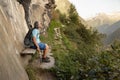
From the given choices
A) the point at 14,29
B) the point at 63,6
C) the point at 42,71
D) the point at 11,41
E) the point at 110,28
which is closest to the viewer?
the point at 11,41

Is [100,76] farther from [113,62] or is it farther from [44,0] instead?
[44,0]

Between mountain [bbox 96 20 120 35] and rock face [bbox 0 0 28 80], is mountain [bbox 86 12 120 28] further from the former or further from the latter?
rock face [bbox 0 0 28 80]

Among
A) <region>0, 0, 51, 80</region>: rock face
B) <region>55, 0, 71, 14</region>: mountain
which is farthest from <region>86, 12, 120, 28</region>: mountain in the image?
<region>0, 0, 51, 80</region>: rock face

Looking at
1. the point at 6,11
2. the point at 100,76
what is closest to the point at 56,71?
the point at 100,76

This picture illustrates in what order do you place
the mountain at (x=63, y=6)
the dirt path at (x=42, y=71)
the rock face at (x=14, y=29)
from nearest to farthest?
the rock face at (x=14, y=29), the dirt path at (x=42, y=71), the mountain at (x=63, y=6)

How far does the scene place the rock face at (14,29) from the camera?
938cm

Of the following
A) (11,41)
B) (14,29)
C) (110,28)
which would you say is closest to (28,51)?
(14,29)

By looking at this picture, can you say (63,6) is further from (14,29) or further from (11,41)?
(11,41)

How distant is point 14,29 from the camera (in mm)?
13438

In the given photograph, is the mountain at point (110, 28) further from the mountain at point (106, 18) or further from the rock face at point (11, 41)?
the rock face at point (11, 41)

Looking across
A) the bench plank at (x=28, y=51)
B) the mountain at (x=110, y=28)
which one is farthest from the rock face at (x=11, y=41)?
the mountain at (x=110, y=28)

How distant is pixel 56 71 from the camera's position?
13578 millimetres

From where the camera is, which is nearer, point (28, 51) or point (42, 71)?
point (28, 51)

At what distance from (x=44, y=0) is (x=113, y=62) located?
10.5 meters
